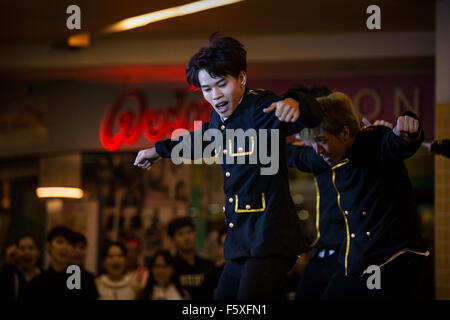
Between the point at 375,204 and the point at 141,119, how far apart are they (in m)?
4.56

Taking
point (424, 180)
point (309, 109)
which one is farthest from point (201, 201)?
point (309, 109)

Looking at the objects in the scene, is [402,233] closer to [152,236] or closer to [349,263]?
[349,263]

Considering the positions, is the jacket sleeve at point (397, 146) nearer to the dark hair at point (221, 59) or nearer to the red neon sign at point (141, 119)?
the dark hair at point (221, 59)

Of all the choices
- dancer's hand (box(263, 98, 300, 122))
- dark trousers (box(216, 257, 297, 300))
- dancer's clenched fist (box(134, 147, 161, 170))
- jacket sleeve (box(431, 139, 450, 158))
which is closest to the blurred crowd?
dancer's clenched fist (box(134, 147, 161, 170))

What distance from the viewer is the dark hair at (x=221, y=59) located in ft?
6.72

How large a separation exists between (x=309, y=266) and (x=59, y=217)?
14.9ft

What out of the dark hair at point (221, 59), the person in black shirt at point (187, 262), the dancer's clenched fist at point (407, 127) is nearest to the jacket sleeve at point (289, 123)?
the dark hair at point (221, 59)

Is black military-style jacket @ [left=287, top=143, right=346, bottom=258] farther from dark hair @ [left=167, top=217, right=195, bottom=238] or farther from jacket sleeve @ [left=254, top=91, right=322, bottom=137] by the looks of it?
dark hair @ [left=167, top=217, right=195, bottom=238]

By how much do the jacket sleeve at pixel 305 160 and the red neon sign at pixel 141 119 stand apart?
12.2 ft

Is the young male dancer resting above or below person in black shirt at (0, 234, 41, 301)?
above

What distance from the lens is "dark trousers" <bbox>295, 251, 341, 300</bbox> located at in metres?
2.71

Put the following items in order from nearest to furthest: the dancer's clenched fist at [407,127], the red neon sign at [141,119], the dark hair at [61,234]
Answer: the dancer's clenched fist at [407,127], the dark hair at [61,234], the red neon sign at [141,119]

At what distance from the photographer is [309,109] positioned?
192 cm

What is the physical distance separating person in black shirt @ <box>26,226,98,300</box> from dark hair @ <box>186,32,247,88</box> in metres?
1.77
